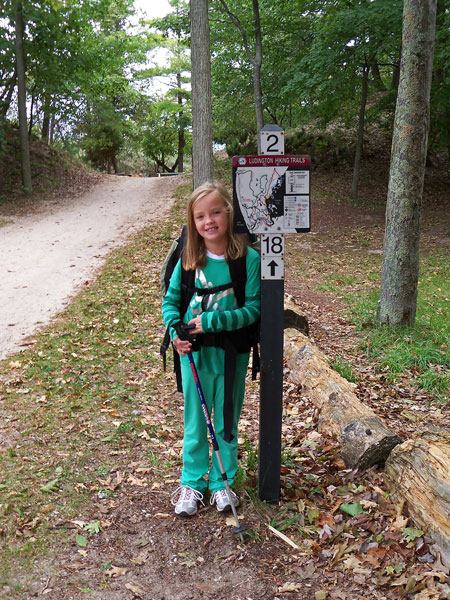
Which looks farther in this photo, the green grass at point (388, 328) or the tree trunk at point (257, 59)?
the tree trunk at point (257, 59)

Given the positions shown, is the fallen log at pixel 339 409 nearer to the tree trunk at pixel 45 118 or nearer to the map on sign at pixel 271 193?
the map on sign at pixel 271 193

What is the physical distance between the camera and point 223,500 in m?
3.26

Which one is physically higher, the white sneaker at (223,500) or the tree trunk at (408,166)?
the tree trunk at (408,166)

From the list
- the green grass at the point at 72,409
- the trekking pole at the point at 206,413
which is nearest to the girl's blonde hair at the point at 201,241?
the trekking pole at the point at 206,413

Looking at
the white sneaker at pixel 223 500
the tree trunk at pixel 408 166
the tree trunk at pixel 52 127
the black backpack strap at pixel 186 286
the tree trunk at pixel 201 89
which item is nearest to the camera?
the black backpack strap at pixel 186 286

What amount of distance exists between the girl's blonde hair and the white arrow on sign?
0.53ft

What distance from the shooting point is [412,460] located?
3.09m

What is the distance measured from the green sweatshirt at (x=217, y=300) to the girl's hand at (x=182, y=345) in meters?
0.07

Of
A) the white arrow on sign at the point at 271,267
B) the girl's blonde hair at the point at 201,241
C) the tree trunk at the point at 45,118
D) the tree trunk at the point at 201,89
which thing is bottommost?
the white arrow on sign at the point at 271,267

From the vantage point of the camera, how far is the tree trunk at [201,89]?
945 cm

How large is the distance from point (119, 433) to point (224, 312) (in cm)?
208

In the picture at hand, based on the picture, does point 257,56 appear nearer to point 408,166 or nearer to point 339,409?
point 408,166

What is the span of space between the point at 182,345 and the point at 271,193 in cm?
104

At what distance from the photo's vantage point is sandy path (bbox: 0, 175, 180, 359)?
26.5 feet
